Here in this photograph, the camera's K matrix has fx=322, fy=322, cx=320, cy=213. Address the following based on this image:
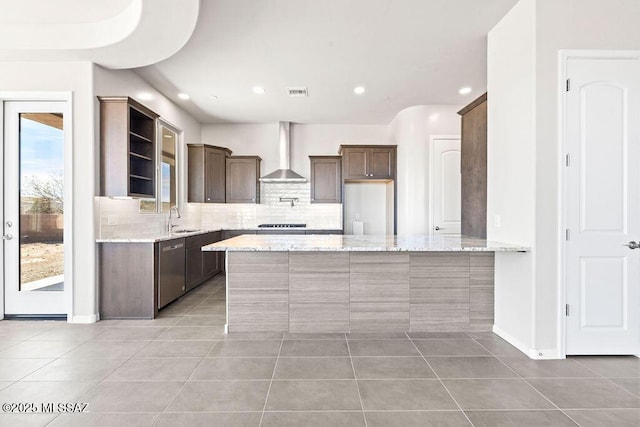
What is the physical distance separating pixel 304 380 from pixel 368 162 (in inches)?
173

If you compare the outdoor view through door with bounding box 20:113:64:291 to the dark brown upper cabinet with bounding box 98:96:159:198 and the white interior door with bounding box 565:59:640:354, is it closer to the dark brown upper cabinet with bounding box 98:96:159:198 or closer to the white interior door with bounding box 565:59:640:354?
the dark brown upper cabinet with bounding box 98:96:159:198

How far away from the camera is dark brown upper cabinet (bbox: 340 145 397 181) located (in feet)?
19.5

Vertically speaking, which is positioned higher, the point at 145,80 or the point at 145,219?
the point at 145,80

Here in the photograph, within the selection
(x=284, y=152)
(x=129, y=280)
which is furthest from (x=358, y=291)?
(x=284, y=152)

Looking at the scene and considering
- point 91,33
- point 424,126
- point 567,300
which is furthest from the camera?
point 424,126

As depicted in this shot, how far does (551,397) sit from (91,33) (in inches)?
191

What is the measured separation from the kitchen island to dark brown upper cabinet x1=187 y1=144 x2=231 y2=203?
313cm

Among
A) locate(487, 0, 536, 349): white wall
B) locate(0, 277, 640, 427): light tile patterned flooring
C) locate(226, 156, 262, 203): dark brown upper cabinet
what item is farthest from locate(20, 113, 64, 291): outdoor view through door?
locate(487, 0, 536, 349): white wall

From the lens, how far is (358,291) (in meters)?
3.17

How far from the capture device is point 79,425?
1790 mm

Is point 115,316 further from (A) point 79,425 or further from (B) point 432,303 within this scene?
(B) point 432,303

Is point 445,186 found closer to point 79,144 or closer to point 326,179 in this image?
point 326,179

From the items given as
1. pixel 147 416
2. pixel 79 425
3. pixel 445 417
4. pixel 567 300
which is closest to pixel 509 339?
pixel 567 300

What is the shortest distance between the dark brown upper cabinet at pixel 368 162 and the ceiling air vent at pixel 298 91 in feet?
4.89
